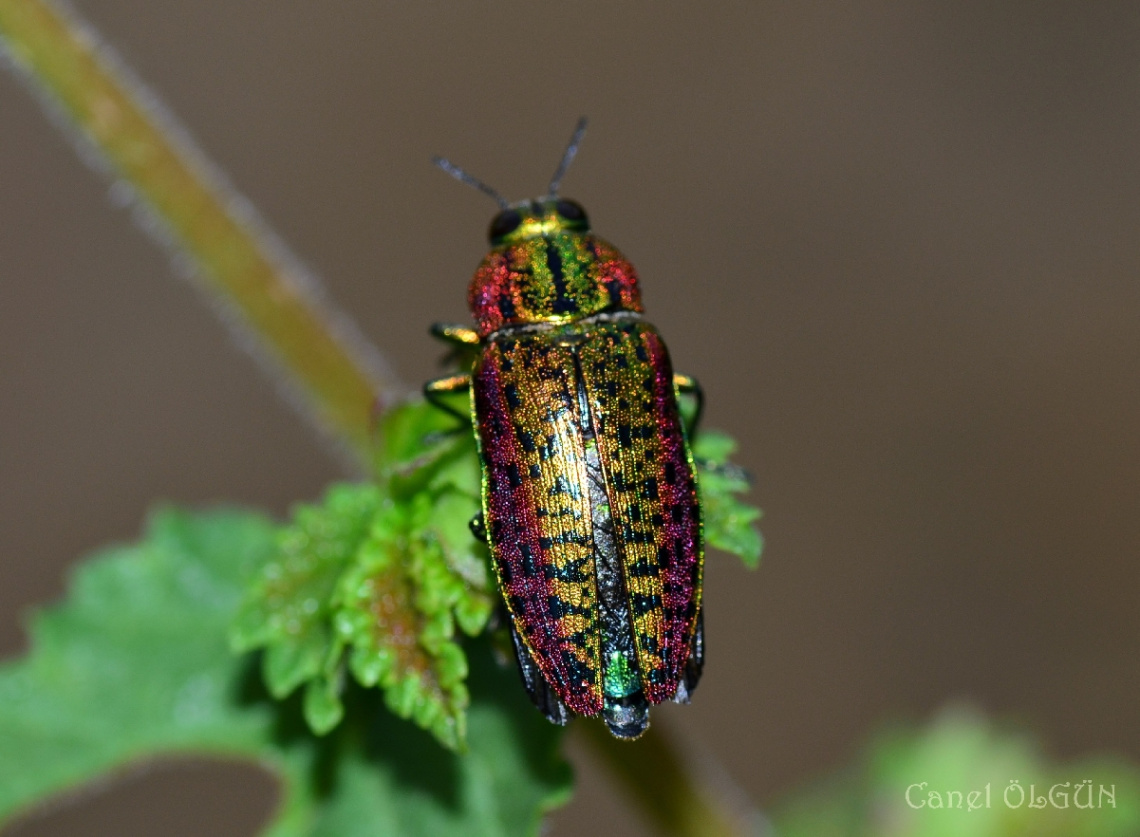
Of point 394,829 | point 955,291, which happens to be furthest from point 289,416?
point 394,829

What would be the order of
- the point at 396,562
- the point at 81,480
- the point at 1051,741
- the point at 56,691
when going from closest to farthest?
the point at 396,562 < the point at 56,691 < the point at 1051,741 < the point at 81,480

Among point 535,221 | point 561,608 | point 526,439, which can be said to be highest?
point 535,221

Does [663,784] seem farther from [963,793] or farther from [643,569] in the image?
[963,793]

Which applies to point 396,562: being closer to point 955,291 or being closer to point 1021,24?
point 955,291

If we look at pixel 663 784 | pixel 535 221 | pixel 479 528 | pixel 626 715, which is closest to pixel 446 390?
pixel 479 528

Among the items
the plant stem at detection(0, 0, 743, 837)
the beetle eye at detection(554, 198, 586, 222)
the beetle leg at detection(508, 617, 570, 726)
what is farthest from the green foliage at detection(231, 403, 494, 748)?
the beetle eye at detection(554, 198, 586, 222)

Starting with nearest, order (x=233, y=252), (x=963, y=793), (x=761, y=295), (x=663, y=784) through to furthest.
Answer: (x=233, y=252) → (x=663, y=784) → (x=963, y=793) → (x=761, y=295)
